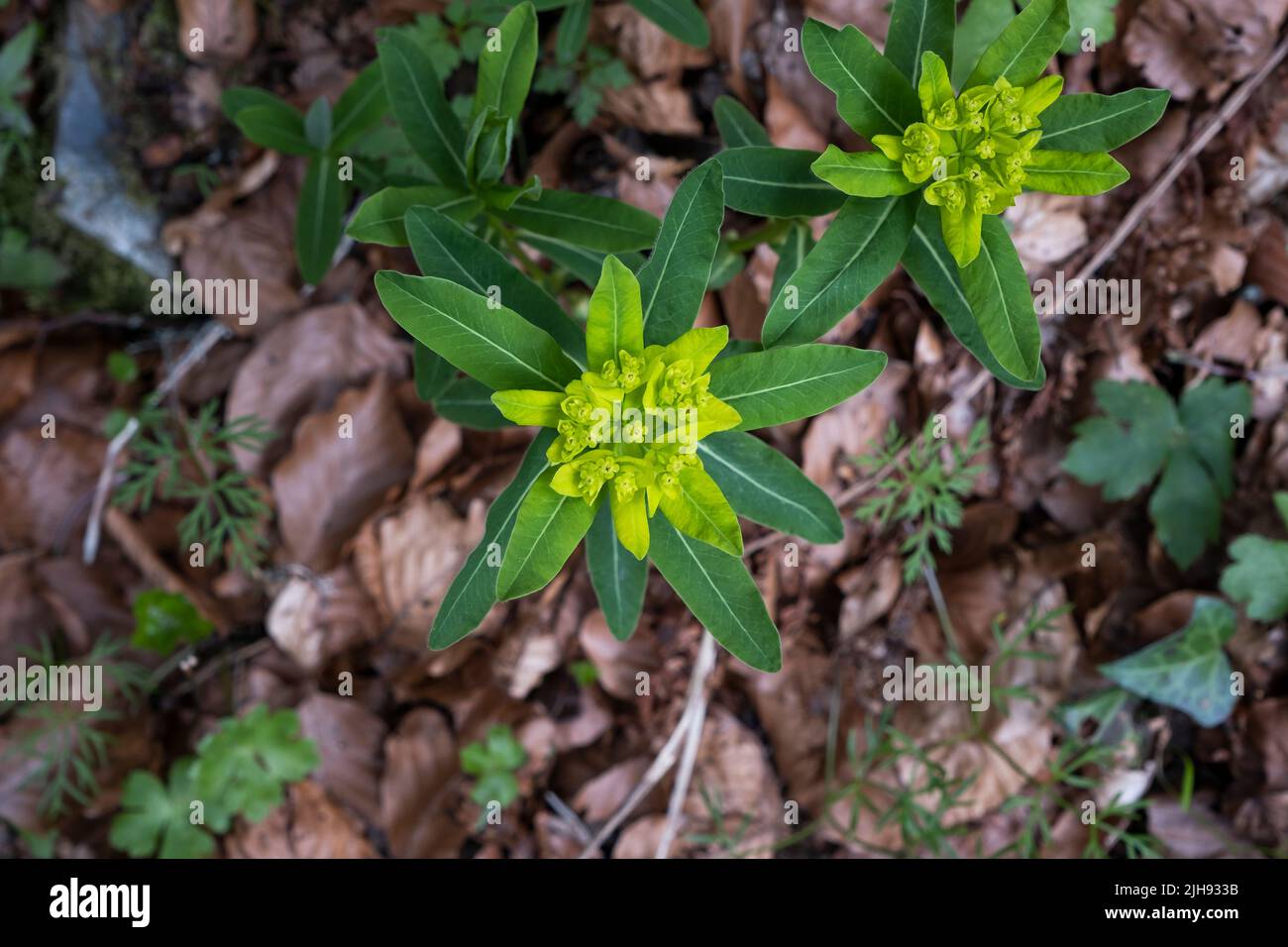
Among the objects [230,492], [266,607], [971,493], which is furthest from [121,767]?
[971,493]

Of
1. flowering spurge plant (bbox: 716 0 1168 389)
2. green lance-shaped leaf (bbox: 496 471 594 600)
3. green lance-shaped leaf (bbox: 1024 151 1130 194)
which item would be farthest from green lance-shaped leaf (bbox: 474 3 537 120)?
green lance-shaped leaf (bbox: 1024 151 1130 194)

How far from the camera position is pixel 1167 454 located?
3.20 meters

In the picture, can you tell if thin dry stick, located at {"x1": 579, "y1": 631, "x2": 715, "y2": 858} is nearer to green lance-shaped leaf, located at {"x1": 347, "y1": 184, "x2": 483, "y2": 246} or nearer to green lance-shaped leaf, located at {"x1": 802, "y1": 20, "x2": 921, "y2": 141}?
green lance-shaped leaf, located at {"x1": 347, "y1": 184, "x2": 483, "y2": 246}

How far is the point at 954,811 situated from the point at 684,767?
1057 millimetres

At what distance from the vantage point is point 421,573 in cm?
338

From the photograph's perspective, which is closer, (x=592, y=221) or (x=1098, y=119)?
(x=1098, y=119)

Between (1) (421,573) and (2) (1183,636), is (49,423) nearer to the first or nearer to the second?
(1) (421,573)

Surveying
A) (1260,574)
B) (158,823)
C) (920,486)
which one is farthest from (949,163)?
(158,823)

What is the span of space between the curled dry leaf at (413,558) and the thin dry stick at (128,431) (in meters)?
1.05

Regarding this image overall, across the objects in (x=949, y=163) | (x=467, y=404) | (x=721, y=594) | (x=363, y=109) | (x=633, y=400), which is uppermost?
(x=363, y=109)

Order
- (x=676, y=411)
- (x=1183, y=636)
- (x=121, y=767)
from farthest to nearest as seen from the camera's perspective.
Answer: (x=121, y=767) → (x=1183, y=636) → (x=676, y=411)

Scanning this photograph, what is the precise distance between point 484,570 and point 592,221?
92 cm

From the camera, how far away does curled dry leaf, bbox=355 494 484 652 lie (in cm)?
338

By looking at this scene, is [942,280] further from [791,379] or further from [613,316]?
[613,316]
